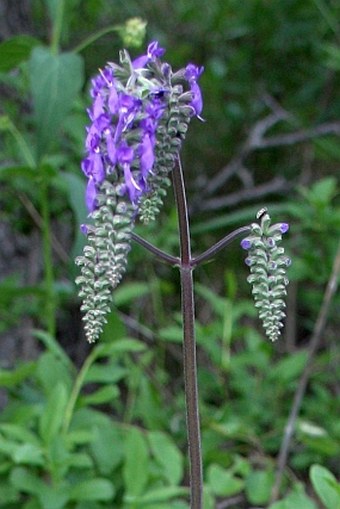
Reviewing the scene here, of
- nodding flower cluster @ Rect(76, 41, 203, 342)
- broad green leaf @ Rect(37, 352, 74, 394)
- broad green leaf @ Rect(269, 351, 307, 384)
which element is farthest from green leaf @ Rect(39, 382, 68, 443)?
nodding flower cluster @ Rect(76, 41, 203, 342)

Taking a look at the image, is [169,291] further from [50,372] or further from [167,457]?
[167,457]

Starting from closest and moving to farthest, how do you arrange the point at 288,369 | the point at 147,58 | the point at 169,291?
1. the point at 147,58
2. the point at 288,369
3. the point at 169,291

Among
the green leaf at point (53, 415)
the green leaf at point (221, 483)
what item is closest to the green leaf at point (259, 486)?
the green leaf at point (221, 483)

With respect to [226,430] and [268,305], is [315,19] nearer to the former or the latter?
[226,430]

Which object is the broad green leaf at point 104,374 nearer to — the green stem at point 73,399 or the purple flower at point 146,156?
the green stem at point 73,399

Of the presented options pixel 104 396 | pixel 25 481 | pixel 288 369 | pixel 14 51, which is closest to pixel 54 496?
pixel 25 481

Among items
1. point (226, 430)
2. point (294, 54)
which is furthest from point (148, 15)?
point (226, 430)
